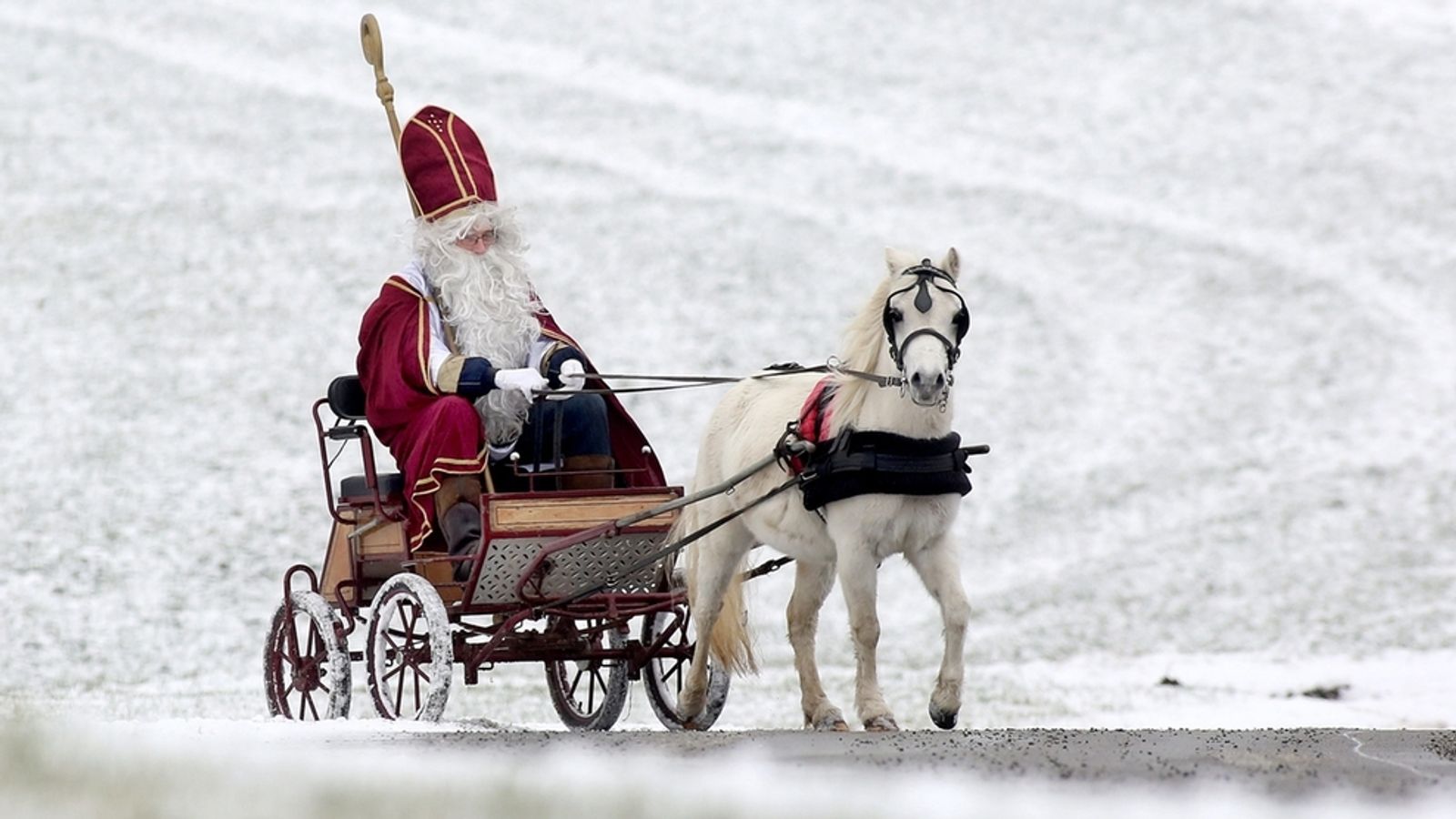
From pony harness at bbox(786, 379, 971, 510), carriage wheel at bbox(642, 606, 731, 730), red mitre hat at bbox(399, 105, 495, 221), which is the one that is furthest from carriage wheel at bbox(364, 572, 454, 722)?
red mitre hat at bbox(399, 105, 495, 221)

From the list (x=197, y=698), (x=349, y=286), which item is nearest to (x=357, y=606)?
(x=197, y=698)

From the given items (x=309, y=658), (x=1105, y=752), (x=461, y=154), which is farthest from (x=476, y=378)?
(x=1105, y=752)

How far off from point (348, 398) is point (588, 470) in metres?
Result: 1.37

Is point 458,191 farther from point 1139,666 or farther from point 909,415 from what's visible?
point 1139,666

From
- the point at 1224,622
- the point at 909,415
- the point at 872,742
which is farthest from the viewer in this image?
the point at 1224,622

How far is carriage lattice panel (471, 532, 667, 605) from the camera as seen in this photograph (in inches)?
367

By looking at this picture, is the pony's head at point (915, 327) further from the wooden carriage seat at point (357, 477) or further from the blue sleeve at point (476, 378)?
the wooden carriage seat at point (357, 477)

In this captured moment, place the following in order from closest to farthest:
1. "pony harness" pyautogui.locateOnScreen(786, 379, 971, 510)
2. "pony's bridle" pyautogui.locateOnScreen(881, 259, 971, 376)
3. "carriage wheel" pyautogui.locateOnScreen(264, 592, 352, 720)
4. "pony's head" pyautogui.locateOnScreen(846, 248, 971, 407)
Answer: "pony's head" pyautogui.locateOnScreen(846, 248, 971, 407), "pony's bridle" pyautogui.locateOnScreen(881, 259, 971, 376), "pony harness" pyautogui.locateOnScreen(786, 379, 971, 510), "carriage wheel" pyautogui.locateOnScreen(264, 592, 352, 720)

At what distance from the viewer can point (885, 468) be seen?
8211mm

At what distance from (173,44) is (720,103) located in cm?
913

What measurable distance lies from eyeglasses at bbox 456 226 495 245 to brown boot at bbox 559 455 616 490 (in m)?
1.22

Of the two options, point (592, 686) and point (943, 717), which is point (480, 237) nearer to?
point (592, 686)

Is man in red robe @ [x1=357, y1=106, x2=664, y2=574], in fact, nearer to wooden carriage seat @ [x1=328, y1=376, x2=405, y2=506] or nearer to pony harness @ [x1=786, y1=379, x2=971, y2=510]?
wooden carriage seat @ [x1=328, y1=376, x2=405, y2=506]

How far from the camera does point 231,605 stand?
18359 millimetres
